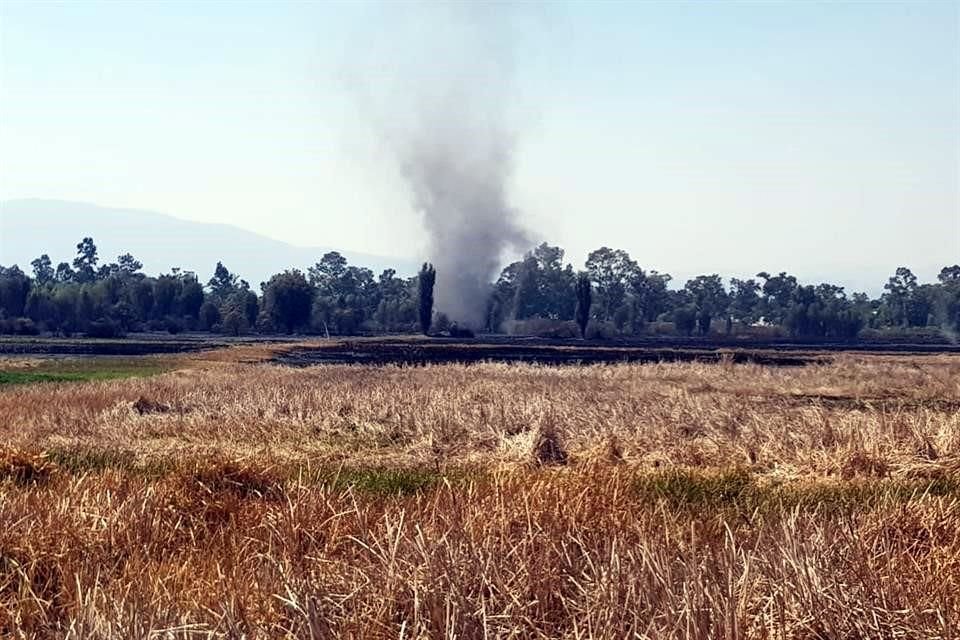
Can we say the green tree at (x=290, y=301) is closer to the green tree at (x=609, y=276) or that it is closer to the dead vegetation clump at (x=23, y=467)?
the green tree at (x=609, y=276)

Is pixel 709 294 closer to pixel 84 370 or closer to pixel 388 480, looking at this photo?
pixel 84 370

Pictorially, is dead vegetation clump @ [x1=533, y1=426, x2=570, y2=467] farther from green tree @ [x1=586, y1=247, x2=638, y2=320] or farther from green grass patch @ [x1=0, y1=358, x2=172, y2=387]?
green tree @ [x1=586, y1=247, x2=638, y2=320]

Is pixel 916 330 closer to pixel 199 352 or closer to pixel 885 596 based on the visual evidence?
pixel 199 352

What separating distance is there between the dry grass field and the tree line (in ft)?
292

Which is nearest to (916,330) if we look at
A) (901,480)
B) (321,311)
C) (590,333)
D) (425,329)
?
(590,333)

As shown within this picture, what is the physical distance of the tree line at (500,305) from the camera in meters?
123

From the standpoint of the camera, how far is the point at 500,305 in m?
166

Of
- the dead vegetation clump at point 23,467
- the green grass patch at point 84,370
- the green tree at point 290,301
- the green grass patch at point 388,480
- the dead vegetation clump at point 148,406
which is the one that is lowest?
the green grass patch at point 84,370

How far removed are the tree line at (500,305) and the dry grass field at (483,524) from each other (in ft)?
292

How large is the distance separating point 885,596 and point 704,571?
1.40 meters

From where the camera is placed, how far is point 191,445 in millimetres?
20766

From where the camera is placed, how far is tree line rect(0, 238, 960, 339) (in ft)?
402

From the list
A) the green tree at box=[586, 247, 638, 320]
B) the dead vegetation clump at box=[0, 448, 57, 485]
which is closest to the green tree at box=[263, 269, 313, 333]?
the green tree at box=[586, 247, 638, 320]

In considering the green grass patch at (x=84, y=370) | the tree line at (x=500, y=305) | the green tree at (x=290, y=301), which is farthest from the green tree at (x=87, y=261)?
the green grass patch at (x=84, y=370)
